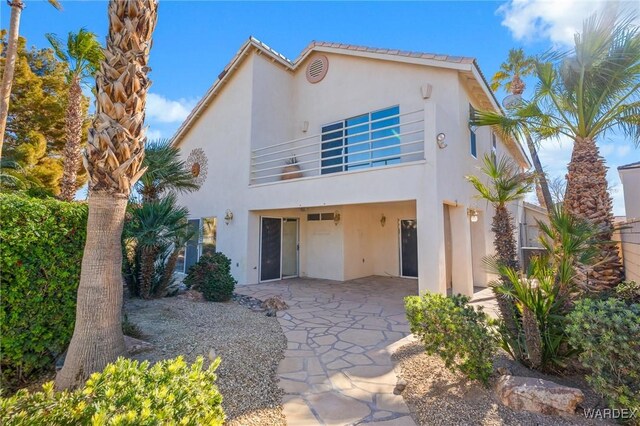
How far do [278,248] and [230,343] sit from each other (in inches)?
316

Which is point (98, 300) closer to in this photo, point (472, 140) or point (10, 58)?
point (10, 58)

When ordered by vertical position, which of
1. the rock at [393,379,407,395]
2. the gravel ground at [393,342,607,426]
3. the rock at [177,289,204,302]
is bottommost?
the rock at [393,379,407,395]

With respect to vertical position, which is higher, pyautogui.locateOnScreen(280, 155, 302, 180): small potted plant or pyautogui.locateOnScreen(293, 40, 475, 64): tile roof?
pyautogui.locateOnScreen(293, 40, 475, 64): tile roof

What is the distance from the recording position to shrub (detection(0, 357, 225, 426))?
1.93m

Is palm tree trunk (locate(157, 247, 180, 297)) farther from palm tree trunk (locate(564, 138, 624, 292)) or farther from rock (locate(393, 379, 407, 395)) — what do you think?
palm tree trunk (locate(564, 138, 624, 292))

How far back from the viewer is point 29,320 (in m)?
4.05

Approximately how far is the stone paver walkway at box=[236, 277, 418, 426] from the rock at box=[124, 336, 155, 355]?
2.21m

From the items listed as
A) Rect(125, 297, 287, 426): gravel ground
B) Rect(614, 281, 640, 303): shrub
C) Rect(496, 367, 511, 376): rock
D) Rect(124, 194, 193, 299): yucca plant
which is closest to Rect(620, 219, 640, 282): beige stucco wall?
Rect(614, 281, 640, 303): shrub

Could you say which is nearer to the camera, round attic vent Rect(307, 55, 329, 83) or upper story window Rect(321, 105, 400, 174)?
upper story window Rect(321, 105, 400, 174)

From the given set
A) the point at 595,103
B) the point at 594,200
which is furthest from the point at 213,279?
the point at 595,103

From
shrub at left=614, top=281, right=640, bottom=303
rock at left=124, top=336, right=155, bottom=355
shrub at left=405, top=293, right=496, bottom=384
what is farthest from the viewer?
shrub at left=614, top=281, right=640, bottom=303

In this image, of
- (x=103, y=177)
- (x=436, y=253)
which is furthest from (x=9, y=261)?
(x=436, y=253)

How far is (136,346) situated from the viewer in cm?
489

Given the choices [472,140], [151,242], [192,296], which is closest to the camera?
[151,242]
